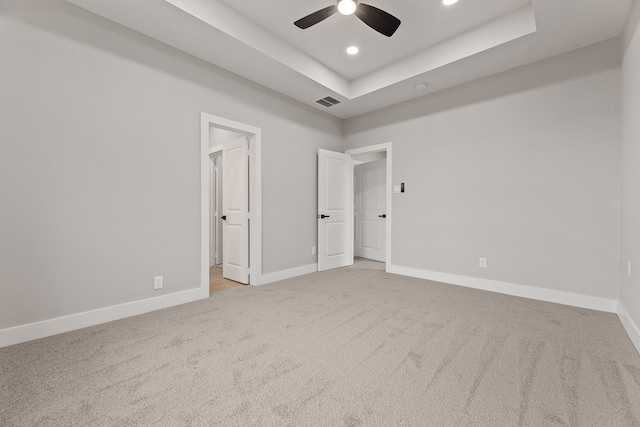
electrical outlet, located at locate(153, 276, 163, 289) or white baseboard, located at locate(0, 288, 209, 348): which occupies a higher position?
electrical outlet, located at locate(153, 276, 163, 289)

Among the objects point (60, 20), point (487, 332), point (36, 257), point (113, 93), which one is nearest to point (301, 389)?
point (487, 332)

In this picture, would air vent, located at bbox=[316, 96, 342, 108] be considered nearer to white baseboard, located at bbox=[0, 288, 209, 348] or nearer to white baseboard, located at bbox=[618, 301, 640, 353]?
white baseboard, located at bbox=[0, 288, 209, 348]

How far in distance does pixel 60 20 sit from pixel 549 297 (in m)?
5.56

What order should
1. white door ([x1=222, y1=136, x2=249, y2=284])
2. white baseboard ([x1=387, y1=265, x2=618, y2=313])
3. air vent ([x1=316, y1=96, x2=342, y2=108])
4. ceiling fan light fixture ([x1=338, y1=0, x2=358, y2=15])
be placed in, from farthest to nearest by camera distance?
air vent ([x1=316, y1=96, x2=342, y2=108])
white door ([x1=222, y1=136, x2=249, y2=284])
white baseboard ([x1=387, y1=265, x2=618, y2=313])
ceiling fan light fixture ([x1=338, y1=0, x2=358, y2=15])

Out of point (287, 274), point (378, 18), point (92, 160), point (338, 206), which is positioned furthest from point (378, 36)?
point (287, 274)

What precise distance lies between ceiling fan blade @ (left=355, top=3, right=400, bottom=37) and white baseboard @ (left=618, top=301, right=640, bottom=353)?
308cm

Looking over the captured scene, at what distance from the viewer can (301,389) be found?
157 centimetres

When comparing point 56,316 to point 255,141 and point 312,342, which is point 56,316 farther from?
point 255,141

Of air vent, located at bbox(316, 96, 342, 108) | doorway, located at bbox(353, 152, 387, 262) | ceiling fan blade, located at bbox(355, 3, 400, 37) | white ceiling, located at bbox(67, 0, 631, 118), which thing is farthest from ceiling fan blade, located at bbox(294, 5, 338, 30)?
doorway, located at bbox(353, 152, 387, 262)

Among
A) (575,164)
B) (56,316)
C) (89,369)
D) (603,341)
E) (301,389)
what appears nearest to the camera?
(301,389)

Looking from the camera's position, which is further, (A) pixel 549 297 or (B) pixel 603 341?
(A) pixel 549 297

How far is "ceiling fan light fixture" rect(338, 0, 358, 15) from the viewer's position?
2273 millimetres

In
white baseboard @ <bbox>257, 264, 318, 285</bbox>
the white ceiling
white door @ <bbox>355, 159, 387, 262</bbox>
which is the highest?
the white ceiling

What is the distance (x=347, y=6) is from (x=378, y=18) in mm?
301
